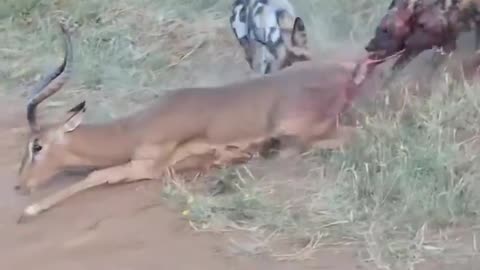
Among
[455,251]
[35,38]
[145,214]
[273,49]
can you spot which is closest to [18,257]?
[145,214]

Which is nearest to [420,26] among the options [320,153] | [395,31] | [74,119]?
[395,31]

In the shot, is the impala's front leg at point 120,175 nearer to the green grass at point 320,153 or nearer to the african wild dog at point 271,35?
the green grass at point 320,153

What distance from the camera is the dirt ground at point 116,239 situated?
4.41 m

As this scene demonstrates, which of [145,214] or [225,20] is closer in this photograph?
[145,214]

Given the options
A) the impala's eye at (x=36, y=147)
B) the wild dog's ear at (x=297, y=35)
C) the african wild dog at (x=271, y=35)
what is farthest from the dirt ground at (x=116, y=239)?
the wild dog's ear at (x=297, y=35)

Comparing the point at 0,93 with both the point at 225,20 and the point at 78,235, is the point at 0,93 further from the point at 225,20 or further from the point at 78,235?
the point at 78,235

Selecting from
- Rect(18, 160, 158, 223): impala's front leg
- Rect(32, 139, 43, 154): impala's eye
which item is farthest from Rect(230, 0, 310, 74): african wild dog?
Rect(32, 139, 43, 154): impala's eye

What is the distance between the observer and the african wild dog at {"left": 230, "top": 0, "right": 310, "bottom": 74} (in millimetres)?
6293

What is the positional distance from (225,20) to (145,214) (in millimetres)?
3370

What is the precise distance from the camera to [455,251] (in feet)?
14.4

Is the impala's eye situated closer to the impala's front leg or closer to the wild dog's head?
the impala's front leg

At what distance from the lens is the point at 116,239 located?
4672 millimetres

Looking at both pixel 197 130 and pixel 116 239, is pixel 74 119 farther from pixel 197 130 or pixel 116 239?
pixel 116 239

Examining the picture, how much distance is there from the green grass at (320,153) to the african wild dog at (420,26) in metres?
0.24
